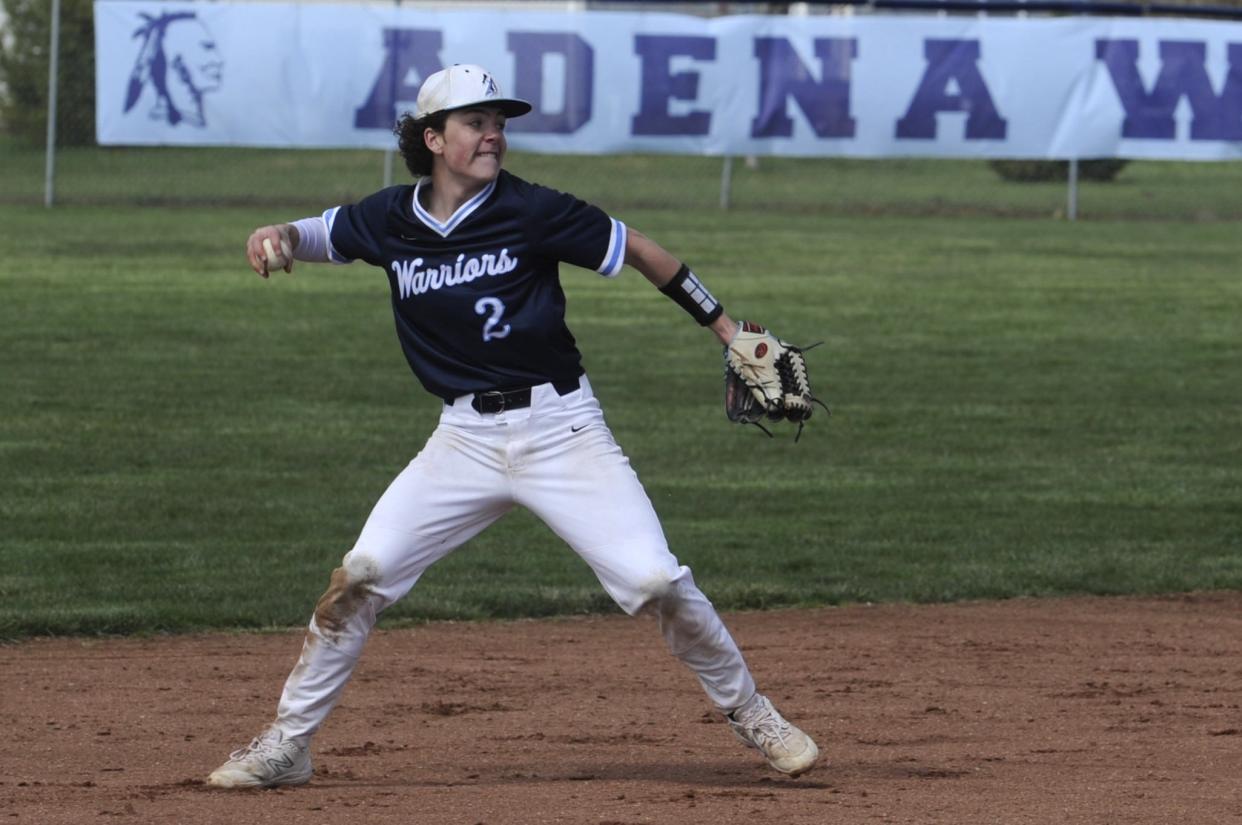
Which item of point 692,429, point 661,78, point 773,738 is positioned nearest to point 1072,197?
Result: point 661,78

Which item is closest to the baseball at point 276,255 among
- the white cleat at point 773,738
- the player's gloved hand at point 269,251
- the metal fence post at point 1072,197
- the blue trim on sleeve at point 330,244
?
the player's gloved hand at point 269,251

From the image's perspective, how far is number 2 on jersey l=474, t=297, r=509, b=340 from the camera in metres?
5.18

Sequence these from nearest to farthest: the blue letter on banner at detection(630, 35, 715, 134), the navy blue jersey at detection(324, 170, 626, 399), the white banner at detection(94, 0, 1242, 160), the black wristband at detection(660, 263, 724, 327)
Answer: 1. the navy blue jersey at detection(324, 170, 626, 399)
2. the black wristband at detection(660, 263, 724, 327)
3. the white banner at detection(94, 0, 1242, 160)
4. the blue letter on banner at detection(630, 35, 715, 134)

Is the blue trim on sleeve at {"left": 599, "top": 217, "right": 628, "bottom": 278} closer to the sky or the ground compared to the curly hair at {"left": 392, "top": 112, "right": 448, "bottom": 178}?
closer to the ground

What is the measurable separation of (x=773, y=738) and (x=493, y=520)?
3.08 ft

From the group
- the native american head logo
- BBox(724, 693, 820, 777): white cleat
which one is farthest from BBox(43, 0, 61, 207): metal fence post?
BBox(724, 693, 820, 777): white cleat

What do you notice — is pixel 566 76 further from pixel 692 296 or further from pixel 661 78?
pixel 692 296

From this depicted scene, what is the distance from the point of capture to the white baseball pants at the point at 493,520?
5.20 metres

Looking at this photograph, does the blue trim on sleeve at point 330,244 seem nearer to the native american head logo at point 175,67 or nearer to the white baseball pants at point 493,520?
the white baseball pants at point 493,520

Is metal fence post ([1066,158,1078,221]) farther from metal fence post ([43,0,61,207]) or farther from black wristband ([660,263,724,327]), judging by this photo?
black wristband ([660,263,724,327])

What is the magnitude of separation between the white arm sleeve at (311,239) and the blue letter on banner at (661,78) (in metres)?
16.8

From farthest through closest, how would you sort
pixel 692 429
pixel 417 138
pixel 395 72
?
pixel 395 72 → pixel 692 429 → pixel 417 138

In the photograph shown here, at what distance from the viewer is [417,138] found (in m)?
5.36

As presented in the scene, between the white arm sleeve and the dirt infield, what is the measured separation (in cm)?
140
